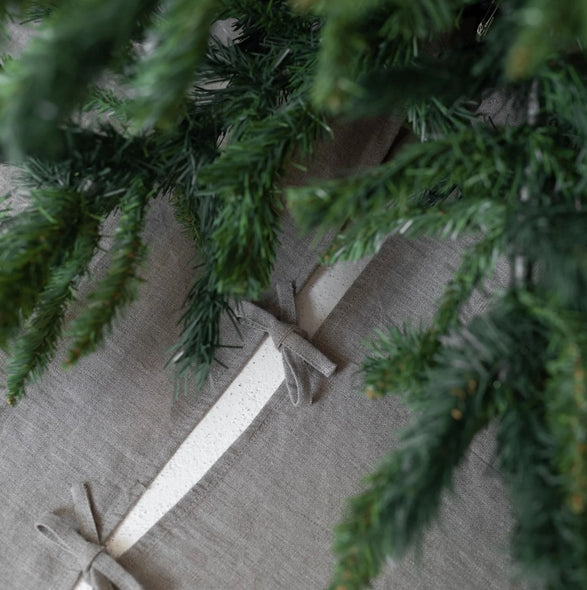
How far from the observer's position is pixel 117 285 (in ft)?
1.33

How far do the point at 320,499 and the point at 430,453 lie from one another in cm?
33

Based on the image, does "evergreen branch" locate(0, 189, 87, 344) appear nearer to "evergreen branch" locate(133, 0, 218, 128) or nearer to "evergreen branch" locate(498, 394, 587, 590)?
"evergreen branch" locate(133, 0, 218, 128)

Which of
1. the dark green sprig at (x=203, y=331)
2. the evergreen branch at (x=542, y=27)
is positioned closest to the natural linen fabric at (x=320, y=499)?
the dark green sprig at (x=203, y=331)

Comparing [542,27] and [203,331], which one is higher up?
[542,27]

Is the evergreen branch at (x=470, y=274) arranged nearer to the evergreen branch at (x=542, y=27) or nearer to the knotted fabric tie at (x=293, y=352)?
the evergreen branch at (x=542, y=27)

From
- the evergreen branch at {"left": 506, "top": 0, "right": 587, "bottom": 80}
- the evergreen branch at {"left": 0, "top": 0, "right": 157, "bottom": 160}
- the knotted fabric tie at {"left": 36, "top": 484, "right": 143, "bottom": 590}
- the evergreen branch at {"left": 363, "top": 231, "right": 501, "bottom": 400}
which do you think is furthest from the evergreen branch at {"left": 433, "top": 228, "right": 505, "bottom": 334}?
the knotted fabric tie at {"left": 36, "top": 484, "right": 143, "bottom": 590}

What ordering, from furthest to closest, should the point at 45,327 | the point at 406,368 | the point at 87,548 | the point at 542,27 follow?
the point at 87,548 → the point at 45,327 → the point at 406,368 → the point at 542,27

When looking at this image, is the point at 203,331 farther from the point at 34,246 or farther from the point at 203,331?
the point at 34,246

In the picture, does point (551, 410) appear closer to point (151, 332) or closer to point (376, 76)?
point (376, 76)

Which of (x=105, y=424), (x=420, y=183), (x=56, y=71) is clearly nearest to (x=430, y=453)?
(x=420, y=183)

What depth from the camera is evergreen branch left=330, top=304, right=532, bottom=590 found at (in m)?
0.31

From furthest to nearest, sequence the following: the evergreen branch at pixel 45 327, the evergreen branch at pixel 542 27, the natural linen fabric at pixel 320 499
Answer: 1. the natural linen fabric at pixel 320 499
2. the evergreen branch at pixel 45 327
3. the evergreen branch at pixel 542 27

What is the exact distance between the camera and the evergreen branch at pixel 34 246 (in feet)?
1.25

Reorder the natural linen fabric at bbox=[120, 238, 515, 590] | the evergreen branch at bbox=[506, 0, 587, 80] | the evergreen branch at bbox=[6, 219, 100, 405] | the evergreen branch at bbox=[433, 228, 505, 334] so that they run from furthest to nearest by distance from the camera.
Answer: the natural linen fabric at bbox=[120, 238, 515, 590], the evergreen branch at bbox=[6, 219, 100, 405], the evergreen branch at bbox=[433, 228, 505, 334], the evergreen branch at bbox=[506, 0, 587, 80]
